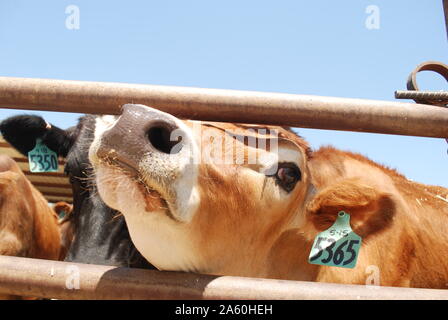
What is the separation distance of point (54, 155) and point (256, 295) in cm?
232

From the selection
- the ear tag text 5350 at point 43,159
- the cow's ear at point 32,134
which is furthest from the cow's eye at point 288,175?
the cow's ear at point 32,134

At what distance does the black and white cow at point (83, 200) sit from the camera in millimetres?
3086

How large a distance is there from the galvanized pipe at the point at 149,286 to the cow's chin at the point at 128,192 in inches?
9.9

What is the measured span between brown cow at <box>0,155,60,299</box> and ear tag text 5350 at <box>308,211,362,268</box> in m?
3.45

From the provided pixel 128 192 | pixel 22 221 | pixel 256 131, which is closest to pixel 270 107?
pixel 256 131

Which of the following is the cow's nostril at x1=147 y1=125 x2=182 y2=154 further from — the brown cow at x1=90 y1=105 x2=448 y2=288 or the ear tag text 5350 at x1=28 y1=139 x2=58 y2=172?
the ear tag text 5350 at x1=28 y1=139 x2=58 y2=172

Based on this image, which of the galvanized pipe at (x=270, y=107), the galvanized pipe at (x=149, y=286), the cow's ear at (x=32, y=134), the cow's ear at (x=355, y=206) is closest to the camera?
the galvanized pipe at (x=149, y=286)

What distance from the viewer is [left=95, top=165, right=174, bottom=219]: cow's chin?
1792 mm

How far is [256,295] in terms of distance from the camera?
1715 mm

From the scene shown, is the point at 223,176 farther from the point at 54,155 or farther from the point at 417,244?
the point at 54,155

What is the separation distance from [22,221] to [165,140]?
363 cm

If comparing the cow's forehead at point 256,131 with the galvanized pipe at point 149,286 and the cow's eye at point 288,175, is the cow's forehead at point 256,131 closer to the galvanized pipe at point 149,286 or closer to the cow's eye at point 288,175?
the cow's eye at point 288,175
